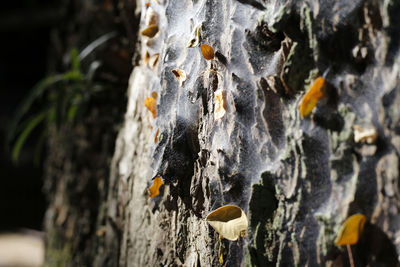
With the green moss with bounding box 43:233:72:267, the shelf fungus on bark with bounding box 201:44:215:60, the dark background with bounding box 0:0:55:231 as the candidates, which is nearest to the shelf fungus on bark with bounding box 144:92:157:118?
the shelf fungus on bark with bounding box 201:44:215:60

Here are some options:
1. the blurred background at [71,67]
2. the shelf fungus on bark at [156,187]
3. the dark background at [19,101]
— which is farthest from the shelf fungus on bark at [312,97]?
the dark background at [19,101]

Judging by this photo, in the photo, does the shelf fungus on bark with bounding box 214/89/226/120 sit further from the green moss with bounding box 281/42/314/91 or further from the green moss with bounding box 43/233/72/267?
the green moss with bounding box 43/233/72/267

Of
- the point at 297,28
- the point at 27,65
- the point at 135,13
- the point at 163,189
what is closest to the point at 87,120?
the point at 135,13

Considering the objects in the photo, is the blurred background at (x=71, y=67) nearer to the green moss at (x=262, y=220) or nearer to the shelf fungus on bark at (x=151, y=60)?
the shelf fungus on bark at (x=151, y=60)

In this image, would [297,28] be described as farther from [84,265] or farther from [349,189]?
[84,265]

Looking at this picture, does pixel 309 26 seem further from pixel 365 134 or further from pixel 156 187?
pixel 156 187

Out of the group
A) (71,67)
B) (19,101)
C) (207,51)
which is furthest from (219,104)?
(19,101)

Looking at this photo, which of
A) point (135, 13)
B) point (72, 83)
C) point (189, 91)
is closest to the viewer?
point (189, 91)
